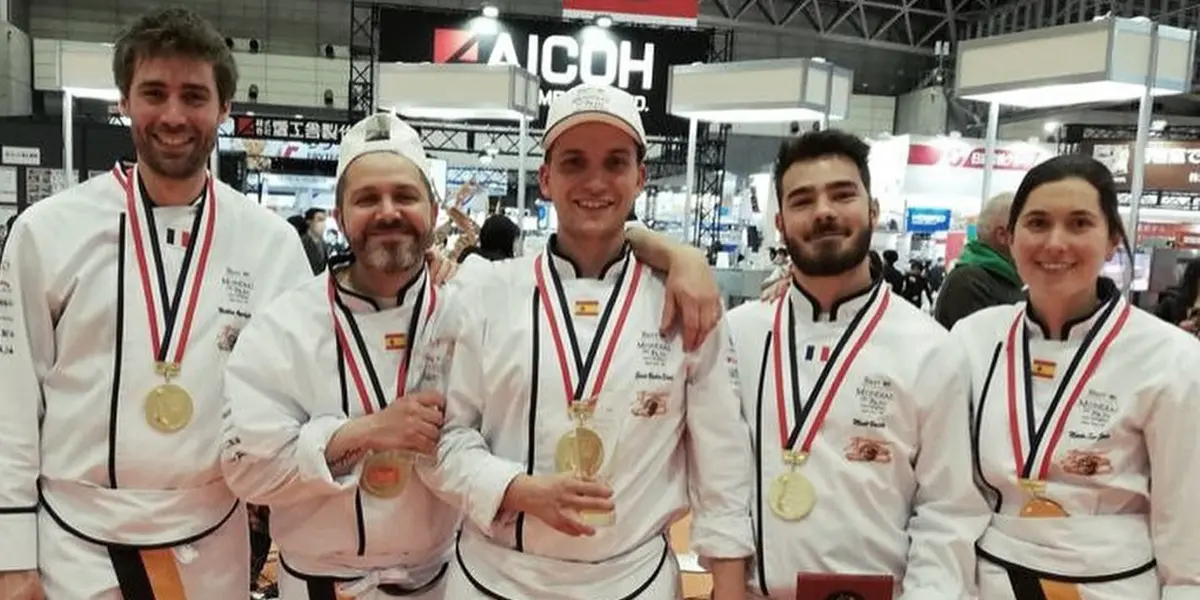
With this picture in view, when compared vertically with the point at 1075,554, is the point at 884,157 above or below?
above

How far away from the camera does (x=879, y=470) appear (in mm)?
1956

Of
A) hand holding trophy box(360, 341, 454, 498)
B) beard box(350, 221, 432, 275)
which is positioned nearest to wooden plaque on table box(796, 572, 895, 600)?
hand holding trophy box(360, 341, 454, 498)

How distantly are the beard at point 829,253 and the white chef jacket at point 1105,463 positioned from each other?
42 cm

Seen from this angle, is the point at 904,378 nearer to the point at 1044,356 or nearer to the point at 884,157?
the point at 1044,356

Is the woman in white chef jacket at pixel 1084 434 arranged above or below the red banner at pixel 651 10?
below

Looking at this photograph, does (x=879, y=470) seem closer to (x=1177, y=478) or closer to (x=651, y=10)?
(x=1177, y=478)

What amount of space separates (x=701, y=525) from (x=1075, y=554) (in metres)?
0.73

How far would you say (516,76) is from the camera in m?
7.41

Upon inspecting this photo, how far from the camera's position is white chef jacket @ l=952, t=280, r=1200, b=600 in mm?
1914

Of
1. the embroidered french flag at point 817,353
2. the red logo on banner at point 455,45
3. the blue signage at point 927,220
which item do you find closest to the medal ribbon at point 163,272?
the embroidered french flag at point 817,353

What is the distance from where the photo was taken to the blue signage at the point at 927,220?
13.5 metres

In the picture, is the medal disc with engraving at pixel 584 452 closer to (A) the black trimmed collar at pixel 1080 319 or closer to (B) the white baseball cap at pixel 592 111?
(B) the white baseball cap at pixel 592 111

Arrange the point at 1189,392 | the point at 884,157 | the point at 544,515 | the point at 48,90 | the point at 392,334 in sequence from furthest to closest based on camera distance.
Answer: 1. the point at 48,90
2. the point at 884,157
3. the point at 392,334
4. the point at 1189,392
5. the point at 544,515

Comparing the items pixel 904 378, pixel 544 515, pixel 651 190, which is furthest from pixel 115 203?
pixel 651 190
